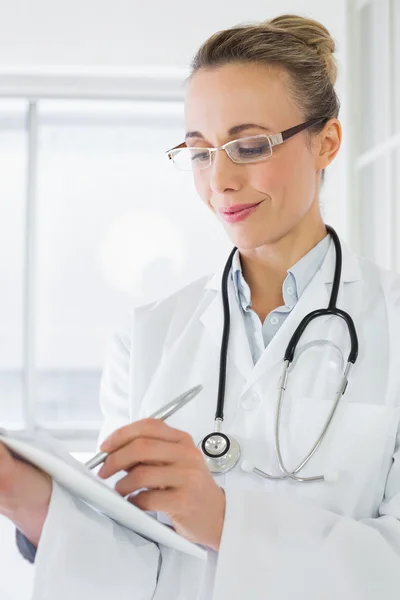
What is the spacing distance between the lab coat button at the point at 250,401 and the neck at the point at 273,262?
151 mm

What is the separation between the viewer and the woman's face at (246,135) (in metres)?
1.11

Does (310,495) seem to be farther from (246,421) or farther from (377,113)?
(377,113)

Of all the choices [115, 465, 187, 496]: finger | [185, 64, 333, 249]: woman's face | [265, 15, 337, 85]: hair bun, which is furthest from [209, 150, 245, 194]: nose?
[115, 465, 187, 496]: finger

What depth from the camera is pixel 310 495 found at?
1.02 metres

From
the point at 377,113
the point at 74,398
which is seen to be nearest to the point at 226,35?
the point at 377,113

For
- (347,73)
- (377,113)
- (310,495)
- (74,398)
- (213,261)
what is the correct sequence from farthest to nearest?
(74,398) < (213,261) < (347,73) < (377,113) < (310,495)

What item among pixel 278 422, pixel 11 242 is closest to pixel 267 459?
pixel 278 422

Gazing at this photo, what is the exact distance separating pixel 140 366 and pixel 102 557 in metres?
0.35

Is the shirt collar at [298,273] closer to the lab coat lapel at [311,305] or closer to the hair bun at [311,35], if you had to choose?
the lab coat lapel at [311,305]

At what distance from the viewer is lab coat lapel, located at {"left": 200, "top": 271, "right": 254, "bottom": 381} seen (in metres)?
1.16

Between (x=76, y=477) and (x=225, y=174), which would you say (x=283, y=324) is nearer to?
(x=225, y=174)

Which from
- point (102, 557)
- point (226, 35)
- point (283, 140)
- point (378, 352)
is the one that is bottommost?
point (102, 557)

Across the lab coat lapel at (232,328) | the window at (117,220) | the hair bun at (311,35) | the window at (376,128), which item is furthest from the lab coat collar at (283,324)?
the window at (117,220)

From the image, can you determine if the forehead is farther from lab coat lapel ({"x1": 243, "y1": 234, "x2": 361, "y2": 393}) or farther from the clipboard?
the clipboard
